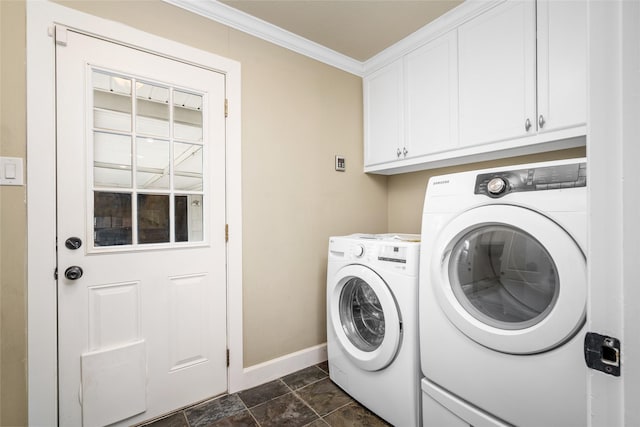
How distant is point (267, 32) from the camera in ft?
6.39

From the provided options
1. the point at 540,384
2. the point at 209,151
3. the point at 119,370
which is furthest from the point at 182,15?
the point at 540,384

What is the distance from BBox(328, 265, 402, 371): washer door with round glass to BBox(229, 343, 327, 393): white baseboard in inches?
19.4

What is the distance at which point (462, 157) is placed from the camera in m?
1.84

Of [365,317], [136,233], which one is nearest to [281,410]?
[365,317]

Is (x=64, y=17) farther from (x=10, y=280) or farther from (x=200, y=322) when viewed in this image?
(x=200, y=322)

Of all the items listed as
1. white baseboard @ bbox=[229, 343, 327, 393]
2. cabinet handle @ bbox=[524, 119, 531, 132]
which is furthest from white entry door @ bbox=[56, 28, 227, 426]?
cabinet handle @ bbox=[524, 119, 531, 132]

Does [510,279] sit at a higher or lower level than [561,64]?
lower

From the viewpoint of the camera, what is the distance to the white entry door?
1393 mm

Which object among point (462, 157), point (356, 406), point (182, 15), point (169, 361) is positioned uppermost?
point (182, 15)

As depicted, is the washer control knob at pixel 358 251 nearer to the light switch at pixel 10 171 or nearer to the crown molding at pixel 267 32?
the crown molding at pixel 267 32

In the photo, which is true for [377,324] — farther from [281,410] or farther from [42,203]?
[42,203]

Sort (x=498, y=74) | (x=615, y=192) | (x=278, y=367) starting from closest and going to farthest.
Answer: (x=615, y=192) → (x=498, y=74) → (x=278, y=367)

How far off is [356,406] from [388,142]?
5.85 feet

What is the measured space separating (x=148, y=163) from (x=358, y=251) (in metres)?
1.26
